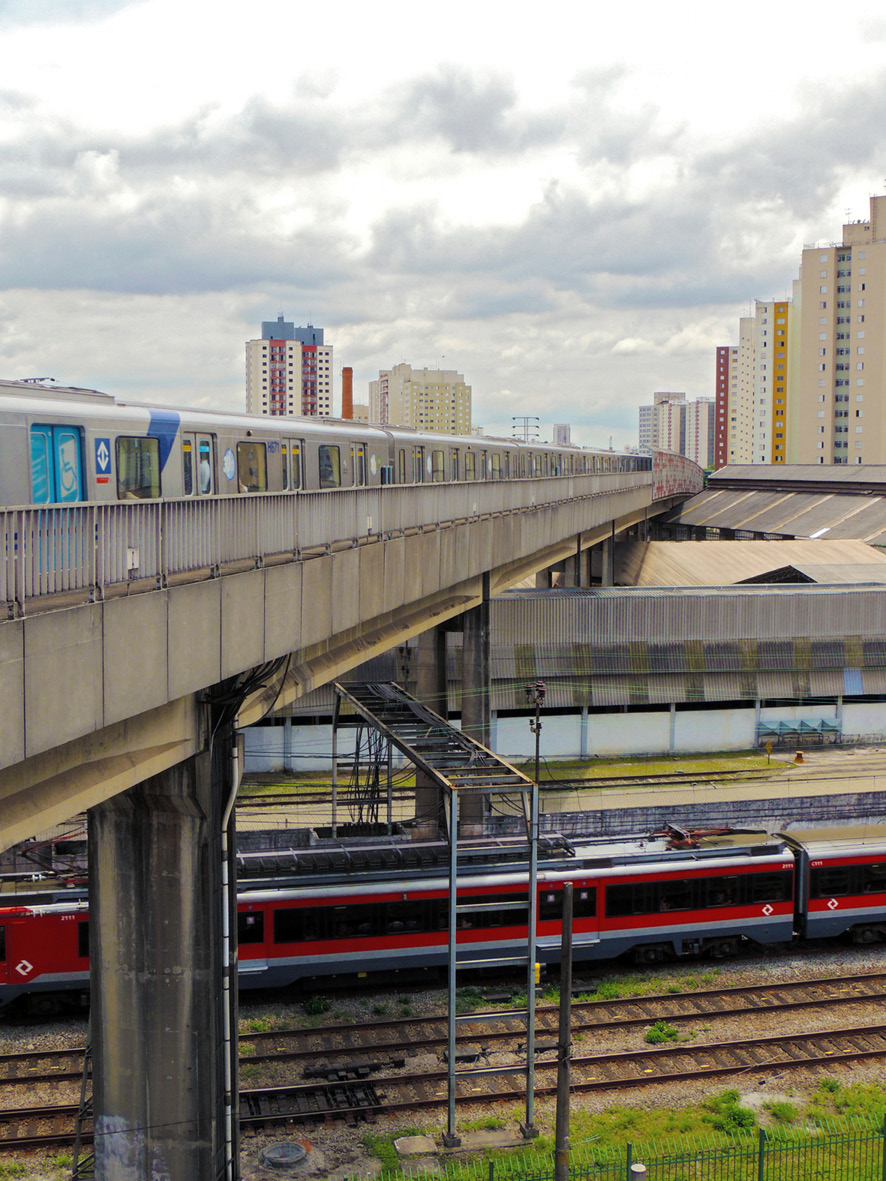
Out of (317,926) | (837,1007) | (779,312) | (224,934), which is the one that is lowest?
(837,1007)

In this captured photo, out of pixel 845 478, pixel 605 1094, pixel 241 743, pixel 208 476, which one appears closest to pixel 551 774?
pixel 605 1094

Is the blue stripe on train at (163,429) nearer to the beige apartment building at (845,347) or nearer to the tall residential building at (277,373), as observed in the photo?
Answer: the beige apartment building at (845,347)

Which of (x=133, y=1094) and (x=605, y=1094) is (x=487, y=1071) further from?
(x=133, y=1094)

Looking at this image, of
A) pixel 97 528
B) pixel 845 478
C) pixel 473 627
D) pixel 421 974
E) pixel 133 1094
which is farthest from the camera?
pixel 845 478

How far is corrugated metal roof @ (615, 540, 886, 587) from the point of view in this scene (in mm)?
51406

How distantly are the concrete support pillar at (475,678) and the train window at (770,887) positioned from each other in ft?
23.2

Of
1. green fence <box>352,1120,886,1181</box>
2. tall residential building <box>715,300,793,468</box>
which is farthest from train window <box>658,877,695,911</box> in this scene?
tall residential building <box>715,300,793,468</box>

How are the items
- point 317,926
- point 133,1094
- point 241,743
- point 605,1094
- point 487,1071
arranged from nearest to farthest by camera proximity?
point 133,1094, point 241,743, point 487,1071, point 605,1094, point 317,926

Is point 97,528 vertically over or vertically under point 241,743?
over

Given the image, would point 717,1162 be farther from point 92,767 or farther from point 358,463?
point 358,463

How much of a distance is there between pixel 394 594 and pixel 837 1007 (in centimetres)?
1170

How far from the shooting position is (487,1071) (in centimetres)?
1658

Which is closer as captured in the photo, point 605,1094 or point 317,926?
point 605,1094

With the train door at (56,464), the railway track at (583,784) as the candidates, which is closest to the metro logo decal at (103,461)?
the train door at (56,464)
